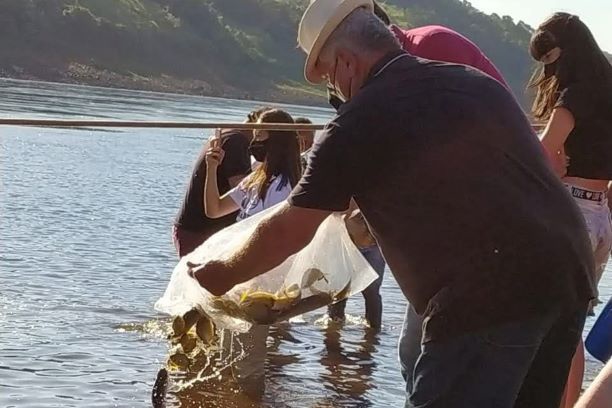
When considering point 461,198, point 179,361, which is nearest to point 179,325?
point 179,361

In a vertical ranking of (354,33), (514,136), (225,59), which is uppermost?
(354,33)

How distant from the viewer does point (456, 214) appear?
3.54m

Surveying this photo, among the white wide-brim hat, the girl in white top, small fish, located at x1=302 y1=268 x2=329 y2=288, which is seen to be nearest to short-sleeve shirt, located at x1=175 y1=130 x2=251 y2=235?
the girl in white top

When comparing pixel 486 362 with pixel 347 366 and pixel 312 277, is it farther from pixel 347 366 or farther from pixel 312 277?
pixel 347 366

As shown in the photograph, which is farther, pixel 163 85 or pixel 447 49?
pixel 163 85

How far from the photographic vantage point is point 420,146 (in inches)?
140

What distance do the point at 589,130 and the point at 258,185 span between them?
2.26m

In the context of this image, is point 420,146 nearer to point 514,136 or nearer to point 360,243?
point 514,136

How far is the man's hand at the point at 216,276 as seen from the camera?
13.0 ft

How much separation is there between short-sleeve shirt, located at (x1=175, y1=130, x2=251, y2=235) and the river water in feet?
2.92

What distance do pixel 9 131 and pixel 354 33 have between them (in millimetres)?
23331

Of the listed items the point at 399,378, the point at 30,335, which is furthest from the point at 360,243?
the point at 30,335

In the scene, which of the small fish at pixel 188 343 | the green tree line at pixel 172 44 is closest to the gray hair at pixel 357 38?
the small fish at pixel 188 343

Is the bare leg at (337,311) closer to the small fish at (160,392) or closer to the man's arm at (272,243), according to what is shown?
the small fish at (160,392)
